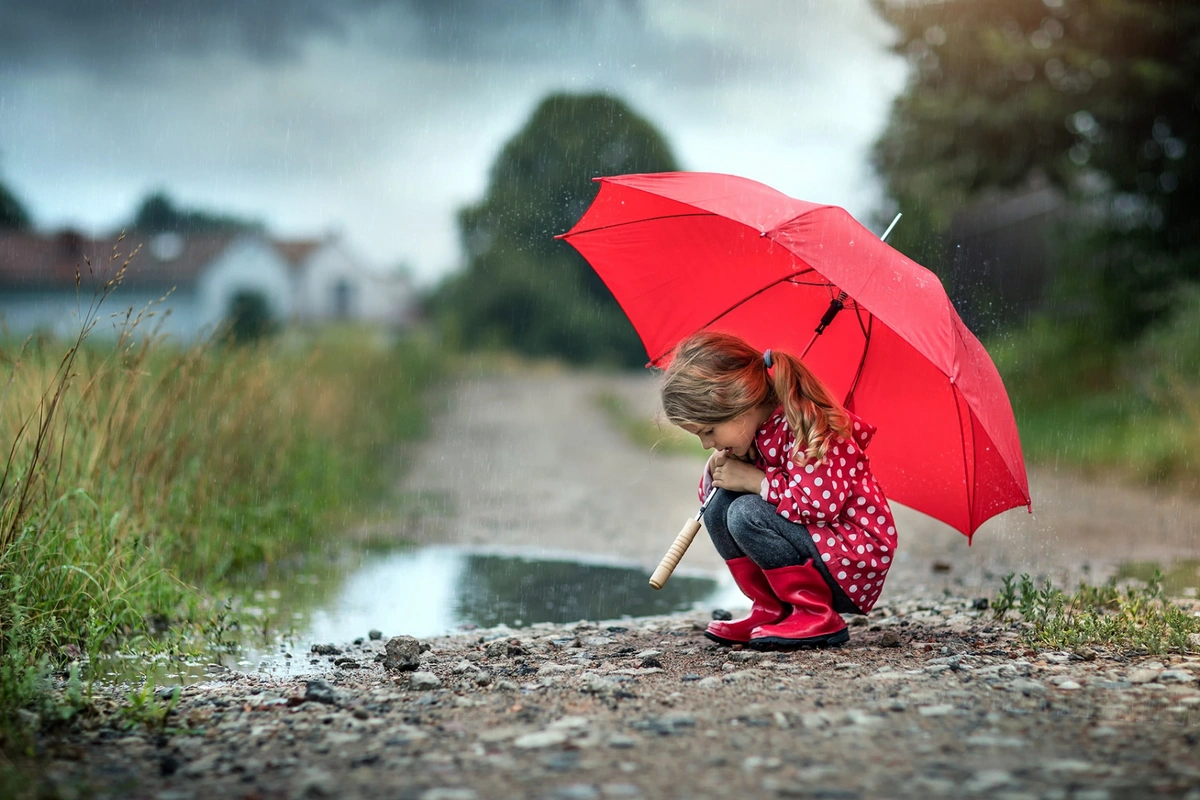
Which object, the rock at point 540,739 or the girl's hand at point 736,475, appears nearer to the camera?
the rock at point 540,739

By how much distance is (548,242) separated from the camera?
36.6m

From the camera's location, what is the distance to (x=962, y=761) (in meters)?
2.35

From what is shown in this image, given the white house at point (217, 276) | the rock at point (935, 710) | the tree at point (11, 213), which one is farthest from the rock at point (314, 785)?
the tree at point (11, 213)

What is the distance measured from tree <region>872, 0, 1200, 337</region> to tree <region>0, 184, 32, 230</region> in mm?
26161

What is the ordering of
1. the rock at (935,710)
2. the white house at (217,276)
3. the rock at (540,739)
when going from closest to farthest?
1. the rock at (540,739)
2. the rock at (935,710)
3. the white house at (217,276)

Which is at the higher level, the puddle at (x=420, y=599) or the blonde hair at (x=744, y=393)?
the blonde hair at (x=744, y=393)

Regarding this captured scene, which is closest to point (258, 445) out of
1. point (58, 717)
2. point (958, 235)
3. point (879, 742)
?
point (58, 717)

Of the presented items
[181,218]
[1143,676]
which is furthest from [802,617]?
[181,218]

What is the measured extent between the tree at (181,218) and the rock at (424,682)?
136 feet

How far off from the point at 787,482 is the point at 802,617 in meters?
0.51

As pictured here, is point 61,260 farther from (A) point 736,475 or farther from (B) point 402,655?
(A) point 736,475

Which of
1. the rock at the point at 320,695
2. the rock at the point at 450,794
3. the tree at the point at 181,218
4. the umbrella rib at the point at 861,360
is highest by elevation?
the tree at the point at 181,218

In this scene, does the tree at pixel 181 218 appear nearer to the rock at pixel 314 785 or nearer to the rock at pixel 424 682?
the rock at pixel 424 682

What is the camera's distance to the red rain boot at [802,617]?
347cm
